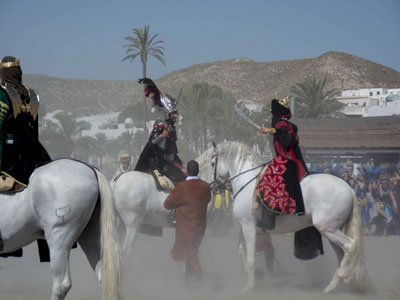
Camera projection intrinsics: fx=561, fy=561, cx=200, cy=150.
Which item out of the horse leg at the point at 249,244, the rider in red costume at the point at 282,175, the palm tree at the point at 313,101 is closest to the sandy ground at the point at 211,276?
the horse leg at the point at 249,244

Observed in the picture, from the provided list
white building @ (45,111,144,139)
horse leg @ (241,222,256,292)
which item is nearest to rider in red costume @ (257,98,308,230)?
horse leg @ (241,222,256,292)

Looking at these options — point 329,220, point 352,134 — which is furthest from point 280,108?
point 352,134

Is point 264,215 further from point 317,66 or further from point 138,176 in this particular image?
point 317,66

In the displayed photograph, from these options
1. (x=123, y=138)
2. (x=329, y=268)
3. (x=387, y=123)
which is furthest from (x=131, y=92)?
(x=329, y=268)

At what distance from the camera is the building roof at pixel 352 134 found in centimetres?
2059

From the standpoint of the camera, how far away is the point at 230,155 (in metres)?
8.89

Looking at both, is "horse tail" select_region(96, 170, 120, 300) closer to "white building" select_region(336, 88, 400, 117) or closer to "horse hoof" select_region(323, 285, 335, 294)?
"horse hoof" select_region(323, 285, 335, 294)

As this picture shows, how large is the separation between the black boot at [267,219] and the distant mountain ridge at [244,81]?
381ft

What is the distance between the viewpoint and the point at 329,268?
9672 mm

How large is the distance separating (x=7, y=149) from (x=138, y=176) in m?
3.46

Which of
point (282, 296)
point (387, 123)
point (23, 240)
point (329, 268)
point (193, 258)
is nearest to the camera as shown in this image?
point (23, 240)

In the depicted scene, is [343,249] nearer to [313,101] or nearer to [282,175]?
[282,175]

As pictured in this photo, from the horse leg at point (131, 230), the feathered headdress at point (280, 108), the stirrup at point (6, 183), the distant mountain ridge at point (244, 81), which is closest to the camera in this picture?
the stirrup at point (6, 183)

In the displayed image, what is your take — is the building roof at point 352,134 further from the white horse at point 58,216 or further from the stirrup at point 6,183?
the stirrup at point 6,183
